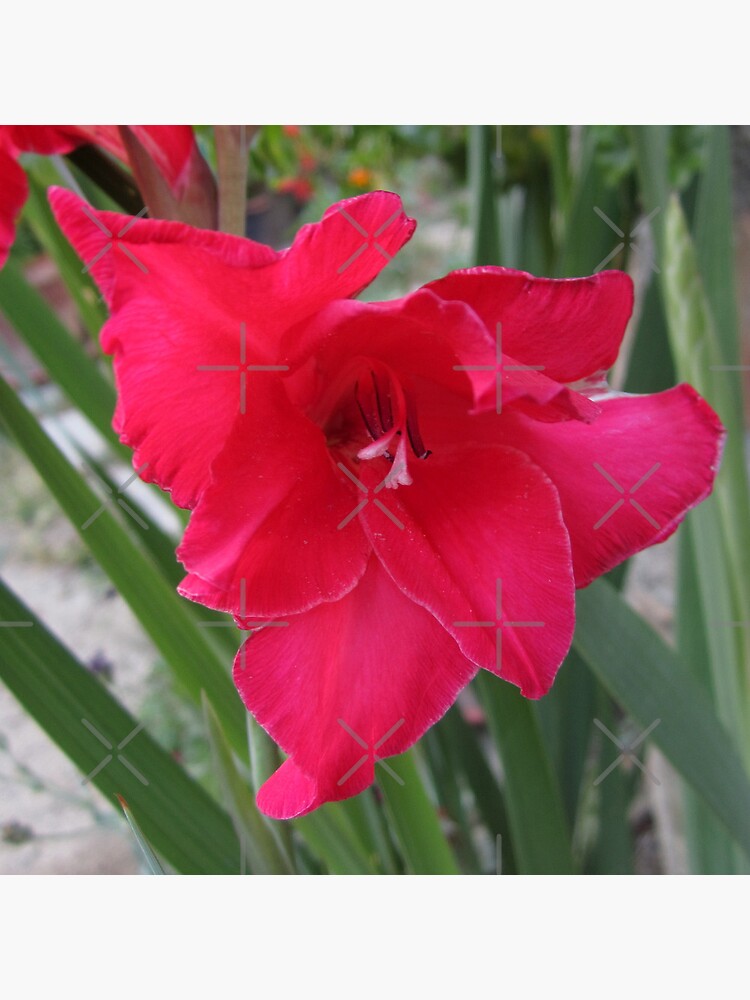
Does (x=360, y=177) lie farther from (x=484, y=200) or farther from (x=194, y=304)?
(x=194, y=304)

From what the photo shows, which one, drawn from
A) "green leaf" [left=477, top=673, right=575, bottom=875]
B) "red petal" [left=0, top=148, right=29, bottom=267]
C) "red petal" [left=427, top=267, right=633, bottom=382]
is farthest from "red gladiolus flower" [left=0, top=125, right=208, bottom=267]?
"green leaf" [left=477, top=673, right=575, bottom=875]

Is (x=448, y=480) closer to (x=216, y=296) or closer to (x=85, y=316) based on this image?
(x=216, y=296)

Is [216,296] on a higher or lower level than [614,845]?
higher

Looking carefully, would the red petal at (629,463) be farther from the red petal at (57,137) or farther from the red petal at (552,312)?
the red petal at (57,137)

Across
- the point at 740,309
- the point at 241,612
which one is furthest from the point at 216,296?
the point at 740,309

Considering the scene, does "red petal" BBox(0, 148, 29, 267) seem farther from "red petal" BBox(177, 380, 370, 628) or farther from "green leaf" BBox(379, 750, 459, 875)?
"green leaf" BBox(379, 750, 459, 875)

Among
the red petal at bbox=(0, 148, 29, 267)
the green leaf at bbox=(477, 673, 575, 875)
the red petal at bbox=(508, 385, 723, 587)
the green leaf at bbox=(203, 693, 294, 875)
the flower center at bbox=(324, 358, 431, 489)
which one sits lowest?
the green leaf at bbox=(477, 673, 575, 875)
